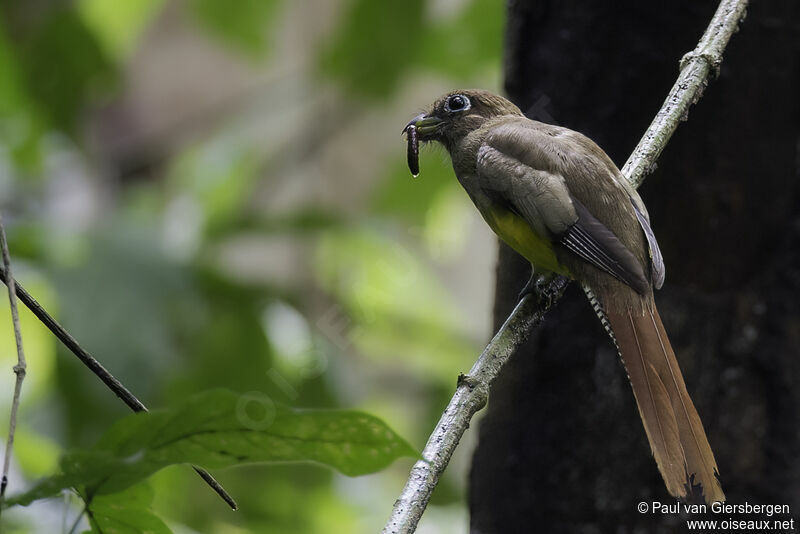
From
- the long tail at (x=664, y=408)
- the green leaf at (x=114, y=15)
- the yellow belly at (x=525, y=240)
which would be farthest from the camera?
the green leaf at (x=114, y=15)

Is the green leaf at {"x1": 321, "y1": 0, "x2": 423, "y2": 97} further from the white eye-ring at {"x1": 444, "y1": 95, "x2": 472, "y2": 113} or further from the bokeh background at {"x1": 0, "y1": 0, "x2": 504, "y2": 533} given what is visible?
the white eye-ring at {"x1": 444, "y1": 95, "x2": 472, "y2": 113}

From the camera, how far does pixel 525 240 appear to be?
8.04 ft

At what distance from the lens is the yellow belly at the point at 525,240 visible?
2.43 m

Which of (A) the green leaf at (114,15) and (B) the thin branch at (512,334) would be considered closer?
(B) the thin branch at (512,334)

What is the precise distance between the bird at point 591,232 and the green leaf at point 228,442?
40.7 inches

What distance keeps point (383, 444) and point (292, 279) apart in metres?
5.73

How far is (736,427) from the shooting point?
2551mm

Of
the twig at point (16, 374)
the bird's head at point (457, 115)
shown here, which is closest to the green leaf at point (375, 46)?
the bird's head at point (457, 115)

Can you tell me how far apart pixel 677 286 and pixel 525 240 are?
1.57 ft

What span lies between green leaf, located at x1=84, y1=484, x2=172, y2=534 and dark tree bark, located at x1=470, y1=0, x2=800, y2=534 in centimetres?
143

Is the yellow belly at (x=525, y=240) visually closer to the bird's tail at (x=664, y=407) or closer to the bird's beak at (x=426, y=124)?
the bird's tail at (x=664, y=407)

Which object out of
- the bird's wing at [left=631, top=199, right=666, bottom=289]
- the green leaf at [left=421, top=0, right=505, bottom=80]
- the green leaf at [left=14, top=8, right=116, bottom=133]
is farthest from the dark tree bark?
the green leaf at [left=14, top=8, right=116, bottom=133]

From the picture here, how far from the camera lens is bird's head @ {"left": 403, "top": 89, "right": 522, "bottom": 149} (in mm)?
2959

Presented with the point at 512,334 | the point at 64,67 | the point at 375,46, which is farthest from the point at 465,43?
the point at 512,334
